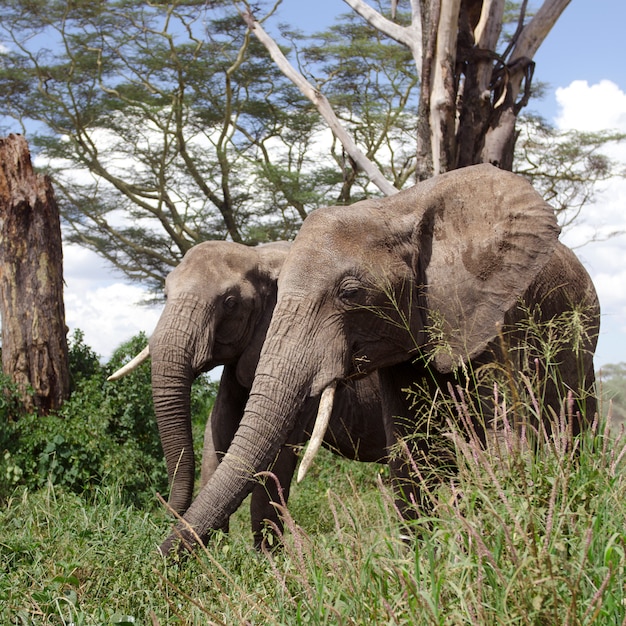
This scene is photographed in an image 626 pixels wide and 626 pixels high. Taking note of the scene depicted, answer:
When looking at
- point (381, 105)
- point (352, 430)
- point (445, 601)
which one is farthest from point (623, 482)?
point (381, 105)

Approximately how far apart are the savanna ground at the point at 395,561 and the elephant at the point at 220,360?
27.9 inches

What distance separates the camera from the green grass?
2.29 m

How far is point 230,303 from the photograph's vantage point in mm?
5699

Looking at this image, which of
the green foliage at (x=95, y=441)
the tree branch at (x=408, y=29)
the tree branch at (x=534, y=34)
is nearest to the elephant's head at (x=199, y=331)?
the green foliage at (x=95, y=441)

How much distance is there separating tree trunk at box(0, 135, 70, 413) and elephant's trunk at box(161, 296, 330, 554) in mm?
4179

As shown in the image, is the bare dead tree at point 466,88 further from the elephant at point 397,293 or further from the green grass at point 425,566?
the green grass at point 425,566

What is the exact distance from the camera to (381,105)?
18234 millimetres

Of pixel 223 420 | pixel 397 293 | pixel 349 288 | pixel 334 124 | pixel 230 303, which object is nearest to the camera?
pixel 349 288

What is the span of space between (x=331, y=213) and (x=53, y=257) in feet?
14.7

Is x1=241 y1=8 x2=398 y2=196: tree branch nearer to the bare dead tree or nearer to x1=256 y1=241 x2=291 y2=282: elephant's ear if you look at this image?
the bare dead tree

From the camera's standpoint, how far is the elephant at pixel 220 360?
18.0 ft

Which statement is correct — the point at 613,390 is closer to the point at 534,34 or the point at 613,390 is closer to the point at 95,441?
the point at 95,441

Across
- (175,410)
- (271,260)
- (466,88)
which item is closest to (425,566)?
(175,410)

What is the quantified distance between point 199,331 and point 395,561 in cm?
325
